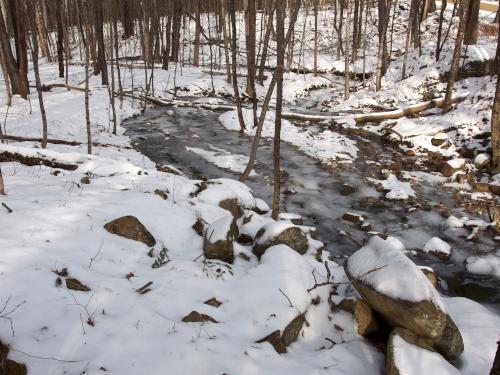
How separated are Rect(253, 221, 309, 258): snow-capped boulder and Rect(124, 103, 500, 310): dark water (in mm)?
1531

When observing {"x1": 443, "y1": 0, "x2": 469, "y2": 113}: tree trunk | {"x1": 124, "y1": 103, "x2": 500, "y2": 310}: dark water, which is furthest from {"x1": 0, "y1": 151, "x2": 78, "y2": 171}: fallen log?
{"x1": 443, "y1": 0, "x2": 469, "y2": 113}: tree trunk

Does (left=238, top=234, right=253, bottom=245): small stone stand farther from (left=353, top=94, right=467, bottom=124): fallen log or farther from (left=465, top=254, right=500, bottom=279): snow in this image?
(left=353, top=94, right=467, bottom=124): fallen log

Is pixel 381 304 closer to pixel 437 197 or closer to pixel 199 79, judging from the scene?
pixel 437 197

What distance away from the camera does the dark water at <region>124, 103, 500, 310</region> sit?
710 cm

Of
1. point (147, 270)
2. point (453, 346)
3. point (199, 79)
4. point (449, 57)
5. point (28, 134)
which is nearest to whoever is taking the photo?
point (453, 346)

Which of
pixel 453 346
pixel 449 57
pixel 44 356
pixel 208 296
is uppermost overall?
pixel 449 57

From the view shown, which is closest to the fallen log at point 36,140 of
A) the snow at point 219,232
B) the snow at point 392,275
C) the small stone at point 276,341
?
the snow at point 219,232

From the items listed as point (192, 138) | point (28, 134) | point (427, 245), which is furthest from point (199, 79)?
point (427, 245)

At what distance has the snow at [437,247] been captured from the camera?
23.8 feet

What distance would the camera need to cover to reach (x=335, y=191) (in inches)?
393

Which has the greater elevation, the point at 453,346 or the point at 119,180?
the point at 119,180

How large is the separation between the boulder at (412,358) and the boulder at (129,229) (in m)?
3.15

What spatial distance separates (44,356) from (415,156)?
39.2 feet

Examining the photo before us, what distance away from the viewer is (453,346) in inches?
153
